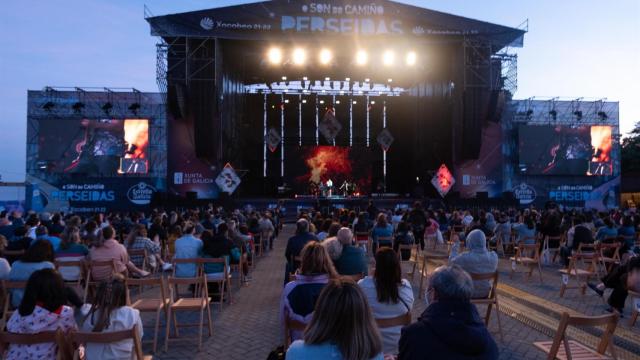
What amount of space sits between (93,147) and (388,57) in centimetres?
1499

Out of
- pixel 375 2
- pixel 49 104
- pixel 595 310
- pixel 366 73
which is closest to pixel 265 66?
pixel 366 73

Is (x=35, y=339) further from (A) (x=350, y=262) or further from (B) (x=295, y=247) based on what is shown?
(B) (x=295, y=247)

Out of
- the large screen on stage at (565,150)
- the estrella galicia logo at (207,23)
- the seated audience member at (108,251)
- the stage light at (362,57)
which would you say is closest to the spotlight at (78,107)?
the estrella galicia logo at (207,23)

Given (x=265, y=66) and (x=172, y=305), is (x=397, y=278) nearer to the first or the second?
(x=172, y=305)

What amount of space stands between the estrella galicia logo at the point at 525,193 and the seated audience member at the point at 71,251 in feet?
75.5

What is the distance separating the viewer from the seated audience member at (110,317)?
328cm

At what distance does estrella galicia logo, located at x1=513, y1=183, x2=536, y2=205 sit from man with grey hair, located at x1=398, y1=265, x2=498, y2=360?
25240mm

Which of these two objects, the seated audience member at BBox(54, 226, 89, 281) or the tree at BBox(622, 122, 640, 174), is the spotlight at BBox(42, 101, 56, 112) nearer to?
the seated audience member at BBox(54, 226, 89, 281)

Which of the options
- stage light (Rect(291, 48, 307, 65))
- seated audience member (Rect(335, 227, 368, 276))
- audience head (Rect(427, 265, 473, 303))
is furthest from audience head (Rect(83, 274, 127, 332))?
stage light (Rect(291, 48, 307, 65))

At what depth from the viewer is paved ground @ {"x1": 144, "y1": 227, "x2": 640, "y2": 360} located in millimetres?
4977

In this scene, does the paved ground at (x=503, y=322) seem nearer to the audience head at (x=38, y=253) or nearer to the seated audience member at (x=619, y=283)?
the seated audience member at (x=619, y=283)

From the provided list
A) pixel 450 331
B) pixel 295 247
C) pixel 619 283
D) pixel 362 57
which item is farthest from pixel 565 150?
pixel 450 331

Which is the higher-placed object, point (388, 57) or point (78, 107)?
point (388, 57)

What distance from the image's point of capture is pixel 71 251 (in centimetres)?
715
